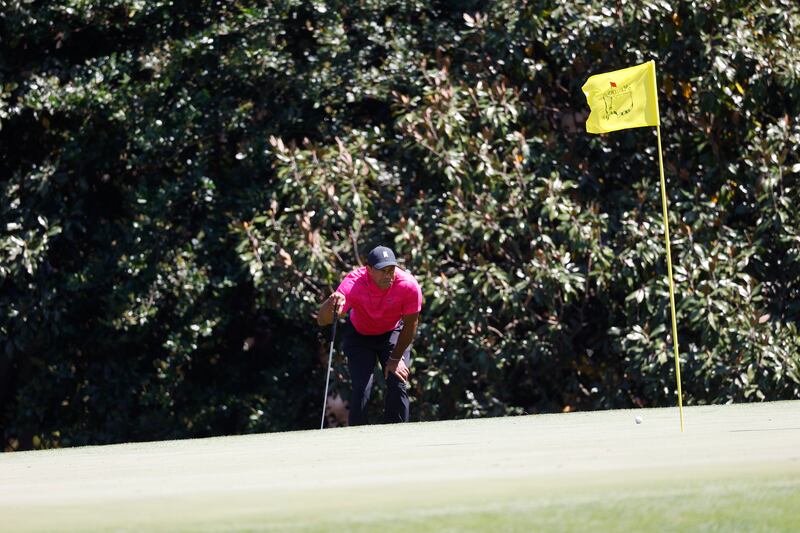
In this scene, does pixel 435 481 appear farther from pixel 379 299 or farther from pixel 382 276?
pixel 379 299

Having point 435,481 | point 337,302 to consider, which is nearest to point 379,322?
point 337,302

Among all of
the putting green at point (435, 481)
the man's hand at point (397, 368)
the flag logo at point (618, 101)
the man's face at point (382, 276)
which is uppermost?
the flag logo at point (618, 101)

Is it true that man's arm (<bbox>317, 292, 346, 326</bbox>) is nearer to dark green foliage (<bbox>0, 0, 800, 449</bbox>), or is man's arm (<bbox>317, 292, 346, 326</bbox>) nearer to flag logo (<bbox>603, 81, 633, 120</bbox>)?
flag logo (<bbox>603, 81, 633, 120</bbox>)

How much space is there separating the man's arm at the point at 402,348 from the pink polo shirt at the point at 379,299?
0.34 ft

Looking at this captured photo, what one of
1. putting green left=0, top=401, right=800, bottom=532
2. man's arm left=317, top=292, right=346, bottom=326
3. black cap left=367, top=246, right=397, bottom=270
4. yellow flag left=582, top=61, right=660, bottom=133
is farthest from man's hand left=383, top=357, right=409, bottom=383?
yellow flag left=582, top=61, right=660, bottom=133

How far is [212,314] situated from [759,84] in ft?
22.1

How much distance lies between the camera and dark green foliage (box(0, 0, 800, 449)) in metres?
14.6

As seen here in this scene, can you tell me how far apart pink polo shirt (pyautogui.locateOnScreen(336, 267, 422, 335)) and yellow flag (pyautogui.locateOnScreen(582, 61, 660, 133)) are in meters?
2.11

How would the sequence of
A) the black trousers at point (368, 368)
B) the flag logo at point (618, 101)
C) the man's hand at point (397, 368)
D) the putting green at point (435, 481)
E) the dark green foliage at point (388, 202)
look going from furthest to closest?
1. the dark green foliage at point (388, 202)
2. the black trousers at point (368, 368)
3. the man's hand at point (397, 368)
4. the flag logo at point (618, 101)
5. the putting green at point (435, 481)

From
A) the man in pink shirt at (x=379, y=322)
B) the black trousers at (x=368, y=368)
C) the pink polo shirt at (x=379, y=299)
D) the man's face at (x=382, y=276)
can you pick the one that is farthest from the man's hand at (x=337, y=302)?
the black trousers at (x=368, y=368)

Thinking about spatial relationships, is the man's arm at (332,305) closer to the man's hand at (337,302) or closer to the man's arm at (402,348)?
the man's hand at (337,302)

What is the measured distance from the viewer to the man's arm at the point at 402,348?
11.3 meters

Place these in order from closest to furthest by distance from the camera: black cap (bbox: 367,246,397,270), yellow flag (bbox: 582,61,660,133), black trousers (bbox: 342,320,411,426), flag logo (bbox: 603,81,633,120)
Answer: yellow flag (bbox: 582,61,660,133) → flag logo (bbox: 603,81,633,120) → black cap (bbox: 367,246,397,270) → black trousers (bbox: 342,320,411,426)

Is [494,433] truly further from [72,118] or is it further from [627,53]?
[72,118]
